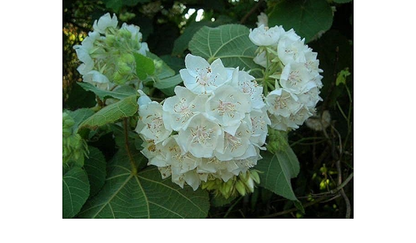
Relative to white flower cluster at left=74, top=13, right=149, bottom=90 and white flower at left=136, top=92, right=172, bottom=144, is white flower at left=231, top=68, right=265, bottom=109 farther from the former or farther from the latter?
white flower cluster at left=74, top=13, right=149, bottom=90

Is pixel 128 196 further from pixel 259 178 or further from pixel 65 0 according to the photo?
pixel 65 0

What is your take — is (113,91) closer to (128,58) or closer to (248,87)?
(128,58)

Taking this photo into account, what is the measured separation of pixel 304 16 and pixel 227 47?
1.36 feet

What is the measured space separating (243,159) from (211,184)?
0.11m

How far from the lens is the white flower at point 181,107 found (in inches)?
35.8

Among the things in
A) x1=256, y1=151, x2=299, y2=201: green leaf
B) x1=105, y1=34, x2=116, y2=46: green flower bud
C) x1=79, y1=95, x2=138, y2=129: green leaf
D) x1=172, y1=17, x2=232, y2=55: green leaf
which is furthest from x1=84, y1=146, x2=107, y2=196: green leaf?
x1=172, y1=17, x2=232, y2=55: green leaf

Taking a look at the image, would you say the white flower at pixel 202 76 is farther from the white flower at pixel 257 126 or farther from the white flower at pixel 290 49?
the white flower at pixel 290 49

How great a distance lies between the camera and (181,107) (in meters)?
0.92

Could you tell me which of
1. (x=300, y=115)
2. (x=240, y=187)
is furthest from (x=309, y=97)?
(x=240, y=187)

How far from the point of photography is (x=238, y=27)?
1.31 m

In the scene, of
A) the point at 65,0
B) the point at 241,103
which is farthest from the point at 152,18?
the point at 241,103

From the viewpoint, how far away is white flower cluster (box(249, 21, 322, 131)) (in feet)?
3.63

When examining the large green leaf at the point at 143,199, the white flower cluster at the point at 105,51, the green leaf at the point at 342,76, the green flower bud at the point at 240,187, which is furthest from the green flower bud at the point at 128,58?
the green leaf at the point at 342,76

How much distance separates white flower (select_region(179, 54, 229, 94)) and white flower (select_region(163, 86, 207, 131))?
0.01m
